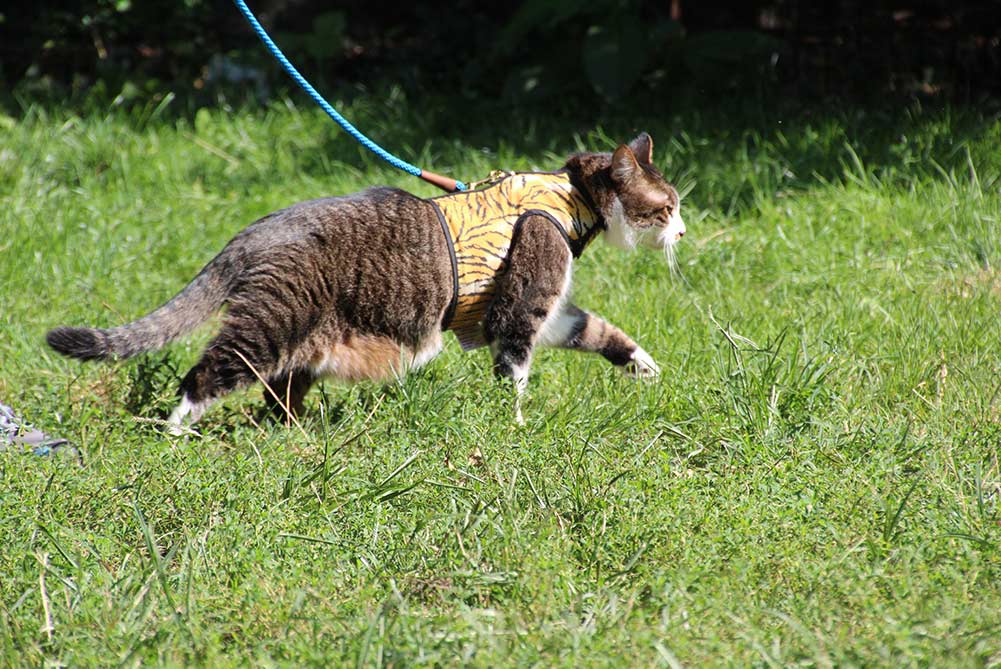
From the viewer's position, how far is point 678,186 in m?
5.46

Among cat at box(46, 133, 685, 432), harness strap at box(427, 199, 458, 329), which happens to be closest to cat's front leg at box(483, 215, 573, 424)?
cat at box(46, 133, 685, 432)

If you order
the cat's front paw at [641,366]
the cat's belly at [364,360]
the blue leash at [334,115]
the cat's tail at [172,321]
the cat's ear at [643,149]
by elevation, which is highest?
the blue leash at [334,115]

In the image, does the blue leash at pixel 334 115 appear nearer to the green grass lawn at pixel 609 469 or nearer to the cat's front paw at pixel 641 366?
the green grass lawn at pixel 609 469

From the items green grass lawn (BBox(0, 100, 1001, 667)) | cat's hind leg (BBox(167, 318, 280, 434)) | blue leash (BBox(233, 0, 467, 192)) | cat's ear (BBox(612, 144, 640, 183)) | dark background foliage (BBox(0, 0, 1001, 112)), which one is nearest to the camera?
green grass lawn (BBox(0, 100, 1001, 667))

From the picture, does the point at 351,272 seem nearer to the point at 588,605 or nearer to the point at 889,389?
the point at 588,605

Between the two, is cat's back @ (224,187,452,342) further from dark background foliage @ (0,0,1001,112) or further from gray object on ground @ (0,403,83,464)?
dark background foliage @ (0,0,1001,112)

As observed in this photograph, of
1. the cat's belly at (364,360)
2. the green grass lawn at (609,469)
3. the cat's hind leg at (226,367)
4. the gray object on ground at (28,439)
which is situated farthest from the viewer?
the cat's belly at (364,360)

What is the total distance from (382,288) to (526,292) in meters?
0.50

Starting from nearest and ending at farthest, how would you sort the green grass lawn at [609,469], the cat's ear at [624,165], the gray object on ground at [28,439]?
the green grass lawn at [609,469]
the gray object on ground at [28,439]
the cat's ear at [624,165]

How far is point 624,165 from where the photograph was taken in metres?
3.95

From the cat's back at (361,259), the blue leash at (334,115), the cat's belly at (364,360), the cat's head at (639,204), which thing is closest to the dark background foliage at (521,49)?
the cat's head at (639,204)

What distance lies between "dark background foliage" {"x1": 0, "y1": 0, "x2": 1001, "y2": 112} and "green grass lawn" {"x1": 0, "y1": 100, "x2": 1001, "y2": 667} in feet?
3.49

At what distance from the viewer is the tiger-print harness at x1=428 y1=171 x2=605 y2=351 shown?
3.77 metres

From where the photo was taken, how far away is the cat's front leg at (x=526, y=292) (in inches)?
147
